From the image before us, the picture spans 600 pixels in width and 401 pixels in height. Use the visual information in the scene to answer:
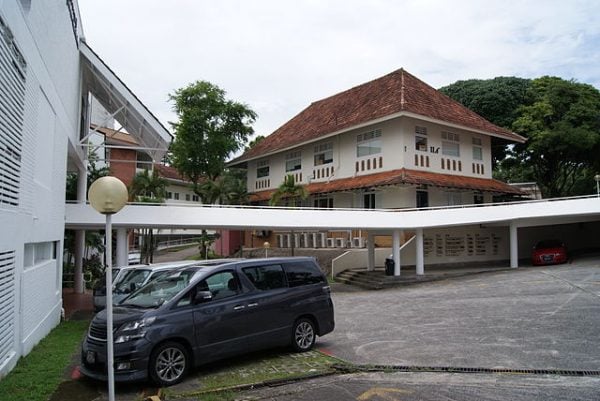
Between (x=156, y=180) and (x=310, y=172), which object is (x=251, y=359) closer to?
(x=156, y=180)

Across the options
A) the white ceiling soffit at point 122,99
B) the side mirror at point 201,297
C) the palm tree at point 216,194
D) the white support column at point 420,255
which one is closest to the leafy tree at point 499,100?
the white support column at point 420,255

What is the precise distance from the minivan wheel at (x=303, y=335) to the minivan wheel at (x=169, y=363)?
92.1 inches

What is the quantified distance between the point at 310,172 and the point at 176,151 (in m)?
9.22

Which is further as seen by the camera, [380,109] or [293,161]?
[293,161]

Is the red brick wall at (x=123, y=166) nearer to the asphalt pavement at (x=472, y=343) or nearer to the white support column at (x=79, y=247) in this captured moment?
the white support column at (x=79, y=247)

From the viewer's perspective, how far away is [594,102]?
30.7 metres

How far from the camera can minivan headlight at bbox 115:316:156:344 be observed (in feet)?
22.9

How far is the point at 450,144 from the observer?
90.3 feet

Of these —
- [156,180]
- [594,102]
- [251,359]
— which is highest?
[594,102]

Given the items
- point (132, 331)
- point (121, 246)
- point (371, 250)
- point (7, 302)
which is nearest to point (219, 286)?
point (132, 331)

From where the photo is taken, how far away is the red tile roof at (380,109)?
84.6 feet

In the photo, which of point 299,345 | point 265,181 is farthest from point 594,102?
point 299,345

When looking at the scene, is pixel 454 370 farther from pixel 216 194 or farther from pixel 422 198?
pixel 216 194

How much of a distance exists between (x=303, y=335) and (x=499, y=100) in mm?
29157
